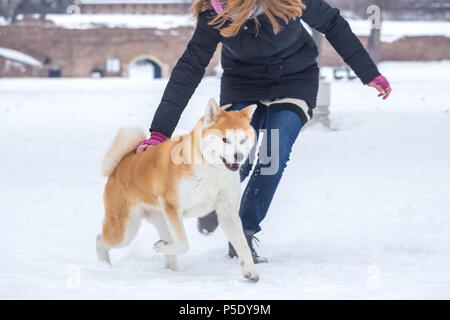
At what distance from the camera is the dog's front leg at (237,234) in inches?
141

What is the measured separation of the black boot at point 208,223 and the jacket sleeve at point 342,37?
1.22 metres

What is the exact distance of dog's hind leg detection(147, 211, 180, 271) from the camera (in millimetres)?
3974

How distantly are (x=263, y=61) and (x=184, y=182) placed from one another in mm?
920

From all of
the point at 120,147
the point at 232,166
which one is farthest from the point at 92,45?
the point at 232,166

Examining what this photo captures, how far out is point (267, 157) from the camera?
406cm

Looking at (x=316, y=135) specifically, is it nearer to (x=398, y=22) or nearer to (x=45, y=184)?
(x=45, y=184)

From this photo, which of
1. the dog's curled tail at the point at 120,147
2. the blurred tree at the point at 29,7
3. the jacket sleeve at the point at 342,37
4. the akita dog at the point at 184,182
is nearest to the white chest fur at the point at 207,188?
the akita dog at the point at 184,182

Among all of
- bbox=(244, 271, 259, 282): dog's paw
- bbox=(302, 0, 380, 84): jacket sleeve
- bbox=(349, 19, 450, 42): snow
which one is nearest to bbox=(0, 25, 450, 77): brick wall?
bbox=(349, 19, 450, 42): snow

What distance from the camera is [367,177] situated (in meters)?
8.06

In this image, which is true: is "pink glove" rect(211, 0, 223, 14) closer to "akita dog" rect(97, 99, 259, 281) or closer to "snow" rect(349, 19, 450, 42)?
"akita dog" rect(97, 99, 259, 281)

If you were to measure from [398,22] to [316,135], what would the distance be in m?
33.3

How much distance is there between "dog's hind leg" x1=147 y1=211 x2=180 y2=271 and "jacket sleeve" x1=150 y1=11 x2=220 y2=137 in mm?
452

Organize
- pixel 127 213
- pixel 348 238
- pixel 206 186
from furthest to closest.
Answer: pixel 348 238
pixel 127 213
pixel 206 186

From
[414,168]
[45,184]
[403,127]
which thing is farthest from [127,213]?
[403,127]
